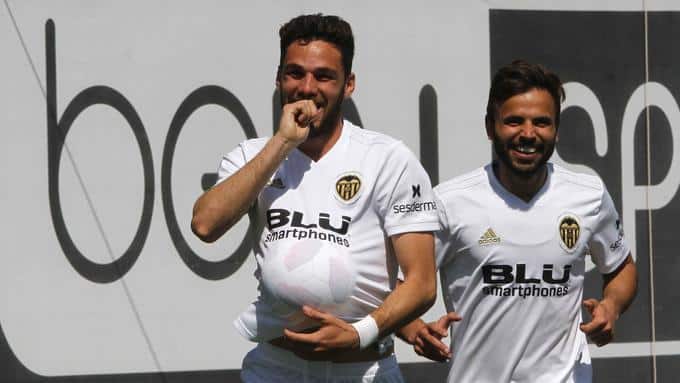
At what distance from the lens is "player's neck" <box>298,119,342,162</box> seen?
10.5 feet

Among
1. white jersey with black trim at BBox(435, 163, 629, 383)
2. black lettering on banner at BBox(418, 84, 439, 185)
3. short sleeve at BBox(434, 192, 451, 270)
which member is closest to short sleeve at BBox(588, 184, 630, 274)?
white jersey with black trim at BBox(435, 163, 629, 383)

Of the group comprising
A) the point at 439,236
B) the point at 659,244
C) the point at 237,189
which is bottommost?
the point at 659,244

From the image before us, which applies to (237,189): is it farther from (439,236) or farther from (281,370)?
(439,236)

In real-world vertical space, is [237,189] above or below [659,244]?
above

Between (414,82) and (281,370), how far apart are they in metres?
2.41

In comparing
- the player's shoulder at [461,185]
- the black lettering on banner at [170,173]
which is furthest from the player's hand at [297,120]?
the black lettering on banner at [170,173]

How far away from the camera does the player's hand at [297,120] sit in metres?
3.03

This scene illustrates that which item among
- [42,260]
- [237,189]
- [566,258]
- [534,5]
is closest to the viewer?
[237,189]

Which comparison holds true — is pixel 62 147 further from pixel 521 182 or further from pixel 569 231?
pixel 569 231

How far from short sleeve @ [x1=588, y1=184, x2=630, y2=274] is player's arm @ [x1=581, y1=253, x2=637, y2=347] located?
3 centimetres

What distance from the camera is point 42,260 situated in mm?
5102

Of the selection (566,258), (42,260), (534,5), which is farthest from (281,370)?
(534,5)

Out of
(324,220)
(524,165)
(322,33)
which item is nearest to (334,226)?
(324,220)

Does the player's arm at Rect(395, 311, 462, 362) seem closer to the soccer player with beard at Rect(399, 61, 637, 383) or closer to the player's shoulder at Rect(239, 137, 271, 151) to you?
the soccer player with beard at Rect(399, 61, 637, 383)
